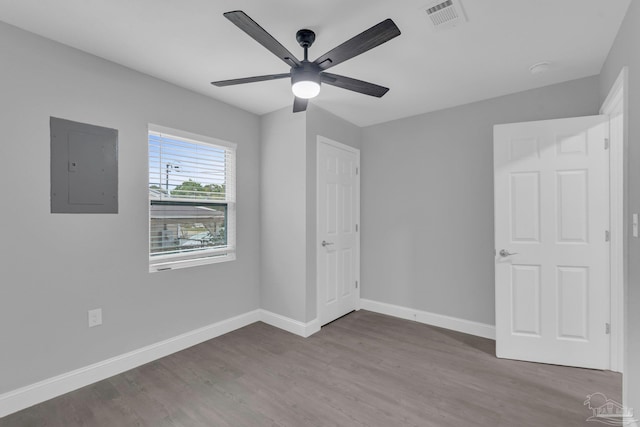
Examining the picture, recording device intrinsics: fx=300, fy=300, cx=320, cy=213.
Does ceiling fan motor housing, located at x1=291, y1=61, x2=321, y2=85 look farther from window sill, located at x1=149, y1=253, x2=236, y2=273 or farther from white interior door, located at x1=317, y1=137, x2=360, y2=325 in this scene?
window sill, located at x1=149, y1=253, x2=236, y2=273

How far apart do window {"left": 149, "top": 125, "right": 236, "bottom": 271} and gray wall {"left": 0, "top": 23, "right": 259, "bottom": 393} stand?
11cm

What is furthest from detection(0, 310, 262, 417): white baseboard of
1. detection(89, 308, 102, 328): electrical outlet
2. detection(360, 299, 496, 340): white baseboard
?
detection(360, 299, 496, 340): white baseboard

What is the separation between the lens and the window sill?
278cm

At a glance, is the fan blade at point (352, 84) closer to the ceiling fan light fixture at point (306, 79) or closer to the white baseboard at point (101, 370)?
the ceiling fan light fixture at point (306, 79)

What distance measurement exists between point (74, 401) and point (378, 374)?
2.26 meters

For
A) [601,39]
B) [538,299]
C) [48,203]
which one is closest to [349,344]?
[538,299]

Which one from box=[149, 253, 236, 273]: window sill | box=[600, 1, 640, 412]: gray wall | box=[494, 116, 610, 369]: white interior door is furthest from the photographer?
box=[149, 253, 236, 273]: window sill

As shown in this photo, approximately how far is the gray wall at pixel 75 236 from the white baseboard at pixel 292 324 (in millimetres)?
767

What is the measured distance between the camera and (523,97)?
3014 mm

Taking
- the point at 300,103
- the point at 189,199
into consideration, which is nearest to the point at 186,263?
the point at 189,199

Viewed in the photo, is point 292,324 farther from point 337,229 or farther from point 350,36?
point 350,36

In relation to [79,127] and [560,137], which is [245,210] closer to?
[79,127]

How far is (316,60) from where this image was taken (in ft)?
5.85

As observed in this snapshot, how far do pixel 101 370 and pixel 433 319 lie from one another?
10.9ft
